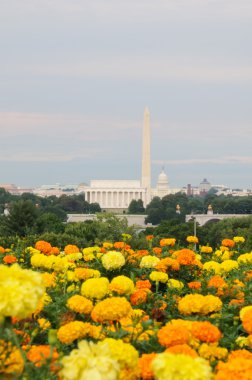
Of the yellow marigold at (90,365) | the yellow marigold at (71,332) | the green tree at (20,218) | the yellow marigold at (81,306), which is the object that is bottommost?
the green tree at (20,218)

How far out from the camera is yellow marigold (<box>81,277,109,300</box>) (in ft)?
18.1

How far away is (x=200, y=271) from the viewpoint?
8922 mm

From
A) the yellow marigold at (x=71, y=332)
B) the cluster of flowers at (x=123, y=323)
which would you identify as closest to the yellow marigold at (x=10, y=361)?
the cluster of flowers at (x=123, y=323)

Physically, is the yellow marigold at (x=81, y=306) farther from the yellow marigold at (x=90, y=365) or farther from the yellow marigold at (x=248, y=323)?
the yellow marigold at (x=90, y=365)

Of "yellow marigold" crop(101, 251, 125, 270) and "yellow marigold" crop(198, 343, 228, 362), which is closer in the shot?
"yellow marigold" crop(198, 343, 228, 362)

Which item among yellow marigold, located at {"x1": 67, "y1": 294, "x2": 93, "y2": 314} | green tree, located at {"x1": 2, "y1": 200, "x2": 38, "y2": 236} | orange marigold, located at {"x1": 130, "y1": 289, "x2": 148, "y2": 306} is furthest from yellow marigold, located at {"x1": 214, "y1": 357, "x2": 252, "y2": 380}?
green tree, located at {"x1": 2, "y1": 200, "x2": 38, "y2": 236}

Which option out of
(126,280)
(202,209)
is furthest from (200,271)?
(202,209)

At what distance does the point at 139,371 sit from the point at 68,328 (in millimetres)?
963

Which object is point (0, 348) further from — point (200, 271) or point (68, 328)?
point (200, 271)

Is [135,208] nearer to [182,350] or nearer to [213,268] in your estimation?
[213,268]

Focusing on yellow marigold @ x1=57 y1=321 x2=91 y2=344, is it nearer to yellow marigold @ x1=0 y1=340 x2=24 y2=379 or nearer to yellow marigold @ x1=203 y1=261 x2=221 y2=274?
yellow marigold @ x1=0 y1=340 x2=24 y2=379

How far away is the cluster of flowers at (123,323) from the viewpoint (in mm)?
3043

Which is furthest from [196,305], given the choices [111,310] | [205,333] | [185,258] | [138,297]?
[185,258]

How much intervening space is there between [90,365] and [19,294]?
580mm
